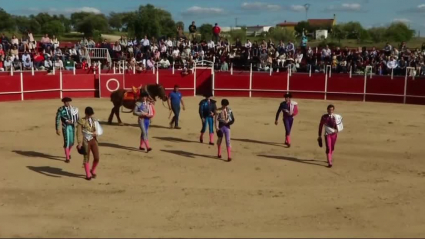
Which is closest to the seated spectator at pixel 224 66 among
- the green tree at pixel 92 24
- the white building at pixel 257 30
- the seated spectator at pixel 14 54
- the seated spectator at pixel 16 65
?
the seated spectator at pixel 16 65

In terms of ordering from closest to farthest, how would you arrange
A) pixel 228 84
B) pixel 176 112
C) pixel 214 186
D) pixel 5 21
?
pixel 214 186, pixel 176 112, pixel 228 84, pixel 5 21

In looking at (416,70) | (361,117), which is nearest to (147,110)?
(361,117)

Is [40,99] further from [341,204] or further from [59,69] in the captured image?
[341,204]

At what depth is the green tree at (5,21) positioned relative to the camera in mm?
65125

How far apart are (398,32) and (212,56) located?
33428mm

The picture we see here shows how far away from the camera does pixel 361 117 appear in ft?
58.5

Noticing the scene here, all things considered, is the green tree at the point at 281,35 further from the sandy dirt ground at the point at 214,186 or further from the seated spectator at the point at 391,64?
the sandy dirt ground at the point at 214,186

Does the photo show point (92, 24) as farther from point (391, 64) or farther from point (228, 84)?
point (391, 64)

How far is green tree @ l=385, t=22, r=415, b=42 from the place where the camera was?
53250mm

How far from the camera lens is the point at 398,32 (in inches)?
2131

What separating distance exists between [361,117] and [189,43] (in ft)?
40.3

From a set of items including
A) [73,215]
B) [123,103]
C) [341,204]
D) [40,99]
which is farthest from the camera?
[40,99]

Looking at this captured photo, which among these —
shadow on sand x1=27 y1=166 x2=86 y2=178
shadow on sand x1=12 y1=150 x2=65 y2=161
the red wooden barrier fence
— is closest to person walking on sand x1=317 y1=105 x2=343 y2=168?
shadow on sand x1=27 y1=166 x2=86 y2=178

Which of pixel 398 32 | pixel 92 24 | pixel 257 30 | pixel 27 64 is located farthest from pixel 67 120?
pixel 257 30
